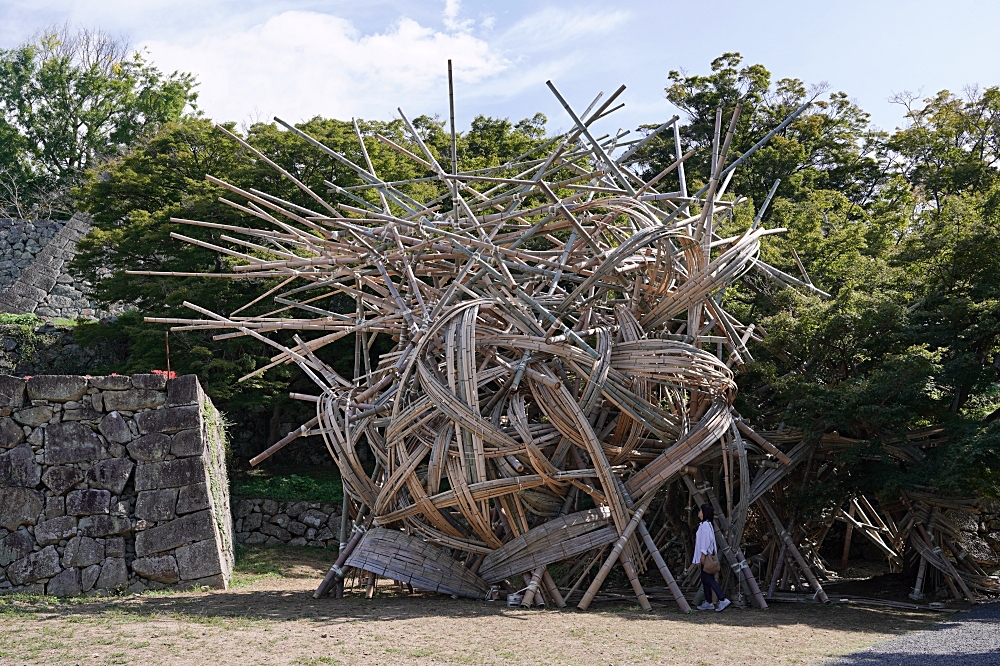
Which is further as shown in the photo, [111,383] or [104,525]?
[111,383]

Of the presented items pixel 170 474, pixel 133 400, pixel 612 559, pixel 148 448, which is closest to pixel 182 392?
pixel 133 400

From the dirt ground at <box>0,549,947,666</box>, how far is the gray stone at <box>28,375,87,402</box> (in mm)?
1827

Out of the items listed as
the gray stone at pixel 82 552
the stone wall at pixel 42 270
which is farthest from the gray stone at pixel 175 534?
the stone wall at pixel 42 270

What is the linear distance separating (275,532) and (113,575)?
4.03m

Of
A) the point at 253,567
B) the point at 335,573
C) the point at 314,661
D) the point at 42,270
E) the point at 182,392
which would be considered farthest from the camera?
the point at 42,270

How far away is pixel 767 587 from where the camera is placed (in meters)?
8.41

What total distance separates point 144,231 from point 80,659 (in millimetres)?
10263

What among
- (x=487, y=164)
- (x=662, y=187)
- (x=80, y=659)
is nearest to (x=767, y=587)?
(x=80, y=659)

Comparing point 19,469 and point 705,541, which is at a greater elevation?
point 19,469

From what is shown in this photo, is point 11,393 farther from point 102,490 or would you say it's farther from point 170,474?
point 170,474

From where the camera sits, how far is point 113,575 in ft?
28.9

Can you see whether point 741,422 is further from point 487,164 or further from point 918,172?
point 918,172

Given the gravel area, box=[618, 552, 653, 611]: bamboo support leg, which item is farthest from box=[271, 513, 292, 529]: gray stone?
the gravel area

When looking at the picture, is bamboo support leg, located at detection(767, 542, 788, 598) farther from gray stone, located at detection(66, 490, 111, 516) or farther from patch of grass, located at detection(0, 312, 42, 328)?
patch of grass, located at detection(0, 312, 42, 328)
